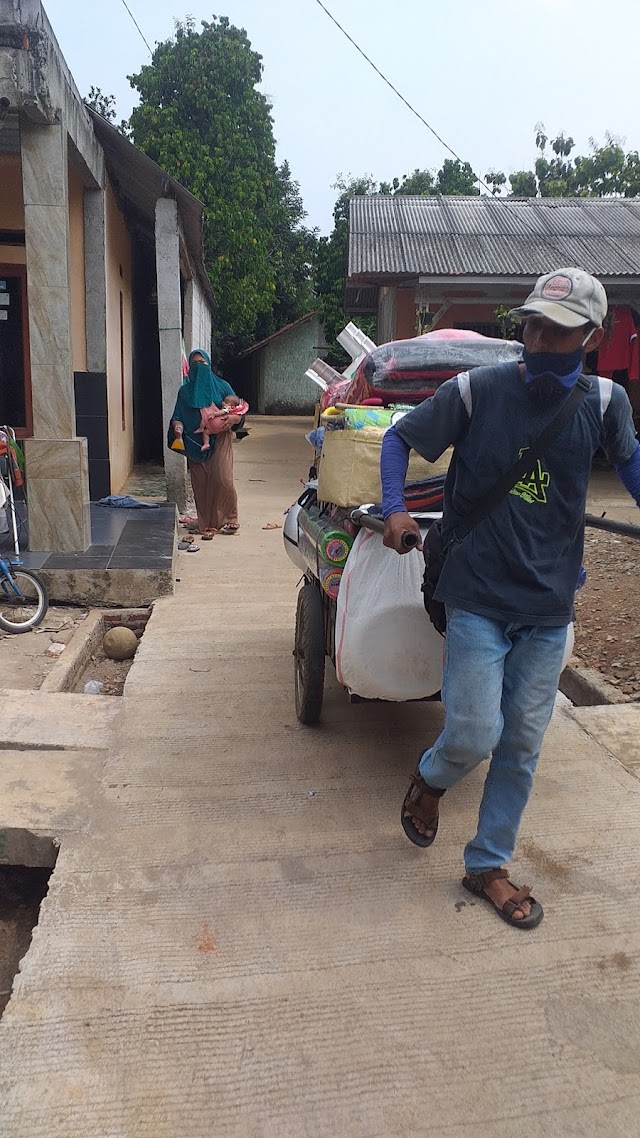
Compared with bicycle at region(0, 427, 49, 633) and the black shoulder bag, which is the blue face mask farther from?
bicycle at region(0, 427, 49, 633)

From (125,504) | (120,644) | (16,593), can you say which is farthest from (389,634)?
(125,504)

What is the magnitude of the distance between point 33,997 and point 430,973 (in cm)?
104

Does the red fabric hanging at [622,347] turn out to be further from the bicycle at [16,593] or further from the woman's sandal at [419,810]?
the woman's sandal at [419,810]

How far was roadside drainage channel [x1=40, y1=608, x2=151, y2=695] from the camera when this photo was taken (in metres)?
4.96

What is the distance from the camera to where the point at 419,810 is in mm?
2770

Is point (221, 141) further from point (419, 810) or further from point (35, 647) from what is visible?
point (419, 810)

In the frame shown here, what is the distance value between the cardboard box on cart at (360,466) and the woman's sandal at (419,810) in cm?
107

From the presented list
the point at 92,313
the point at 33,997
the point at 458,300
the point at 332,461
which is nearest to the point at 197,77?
the point at 458,300

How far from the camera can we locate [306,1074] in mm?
1954

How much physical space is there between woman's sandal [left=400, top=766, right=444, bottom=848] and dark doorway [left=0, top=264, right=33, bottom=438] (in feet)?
26.1

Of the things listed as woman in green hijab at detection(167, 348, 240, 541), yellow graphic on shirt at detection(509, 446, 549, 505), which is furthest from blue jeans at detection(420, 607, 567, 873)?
woman in green hijab at detection(167, 348, 240, 541)

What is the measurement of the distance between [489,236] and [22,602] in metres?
10.2

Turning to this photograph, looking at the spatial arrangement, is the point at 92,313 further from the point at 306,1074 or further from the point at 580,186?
the point at 580,186

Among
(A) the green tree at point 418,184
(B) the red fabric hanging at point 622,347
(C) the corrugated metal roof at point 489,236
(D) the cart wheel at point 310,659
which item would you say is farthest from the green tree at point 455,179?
(D) the cart wheel at point 310,659
